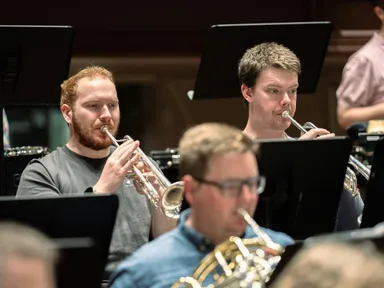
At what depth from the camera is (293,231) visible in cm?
359

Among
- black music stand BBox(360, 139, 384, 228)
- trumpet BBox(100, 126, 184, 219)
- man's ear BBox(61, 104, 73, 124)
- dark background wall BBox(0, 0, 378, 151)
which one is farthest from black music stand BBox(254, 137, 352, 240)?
dark background wall BBox(0, 0, 378, 151)

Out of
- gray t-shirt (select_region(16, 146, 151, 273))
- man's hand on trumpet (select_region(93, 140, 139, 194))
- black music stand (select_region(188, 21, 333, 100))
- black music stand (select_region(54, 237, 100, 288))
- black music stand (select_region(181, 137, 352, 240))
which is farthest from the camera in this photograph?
black music stand (select_region(188, 21, 333, 100))

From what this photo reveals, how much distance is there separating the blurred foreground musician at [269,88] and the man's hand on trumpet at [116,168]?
1.85 ft

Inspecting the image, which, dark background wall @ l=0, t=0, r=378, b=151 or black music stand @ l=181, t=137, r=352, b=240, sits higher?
black music stand @ l=181, t=137, r=352, b=240

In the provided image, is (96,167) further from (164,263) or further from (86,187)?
(164,263)

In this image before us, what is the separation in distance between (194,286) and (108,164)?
1284mm

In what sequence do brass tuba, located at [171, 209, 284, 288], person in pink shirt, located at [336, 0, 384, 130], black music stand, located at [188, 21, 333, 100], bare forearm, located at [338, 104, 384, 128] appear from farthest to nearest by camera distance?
person in pink shirt, located at [336, 0, 384, 130] → bare forearm, located at [338, 104, 384, 128] → black music stand, located at [188, 21, 333, 100] → brass tuba, located at [171, 209, 284, 288]

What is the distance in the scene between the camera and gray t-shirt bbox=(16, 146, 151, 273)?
394 cm

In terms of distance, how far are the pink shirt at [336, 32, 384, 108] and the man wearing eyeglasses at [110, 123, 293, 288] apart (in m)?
2.35

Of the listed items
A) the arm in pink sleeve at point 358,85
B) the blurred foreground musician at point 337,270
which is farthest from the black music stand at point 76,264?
the arm in pink sleeve at point 358,85

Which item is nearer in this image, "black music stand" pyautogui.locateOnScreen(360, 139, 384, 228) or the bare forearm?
"black music stand" pyautogui.locateOnScreen(360, 139, 384, 228)

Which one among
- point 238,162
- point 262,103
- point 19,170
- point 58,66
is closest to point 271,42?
point 262,103

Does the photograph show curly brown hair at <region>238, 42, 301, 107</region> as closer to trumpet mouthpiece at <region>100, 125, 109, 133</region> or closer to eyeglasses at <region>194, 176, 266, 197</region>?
trumpet mouthpiece at <region>100, 125, 109, 133</region>

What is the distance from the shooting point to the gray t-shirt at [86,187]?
155 inches
